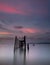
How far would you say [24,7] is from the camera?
2467 millimetres

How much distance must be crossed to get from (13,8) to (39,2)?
53 centimetres

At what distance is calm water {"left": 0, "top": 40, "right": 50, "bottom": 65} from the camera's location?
7.76 metres

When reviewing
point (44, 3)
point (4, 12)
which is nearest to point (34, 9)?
point (44, 3)

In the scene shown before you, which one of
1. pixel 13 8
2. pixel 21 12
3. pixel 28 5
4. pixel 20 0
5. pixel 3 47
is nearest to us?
pixel 20 0

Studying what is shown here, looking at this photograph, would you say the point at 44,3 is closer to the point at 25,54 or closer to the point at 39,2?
the point at 39,2

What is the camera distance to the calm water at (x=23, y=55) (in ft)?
25.5

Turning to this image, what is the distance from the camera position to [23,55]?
9.04 meters

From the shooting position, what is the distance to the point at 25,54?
8.88 m

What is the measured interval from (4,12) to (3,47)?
9.65m

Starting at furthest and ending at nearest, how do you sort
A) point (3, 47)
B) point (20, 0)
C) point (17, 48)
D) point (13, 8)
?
point (3, 47)
point (17, 48)
point (13, 8)
point (20, 0)

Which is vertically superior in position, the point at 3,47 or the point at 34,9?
the point at 34,9

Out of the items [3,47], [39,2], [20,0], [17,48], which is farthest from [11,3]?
[3,47]

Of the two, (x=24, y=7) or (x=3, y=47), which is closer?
(x=24, y=7)

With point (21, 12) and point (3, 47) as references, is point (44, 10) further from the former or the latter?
point (3, 47)
